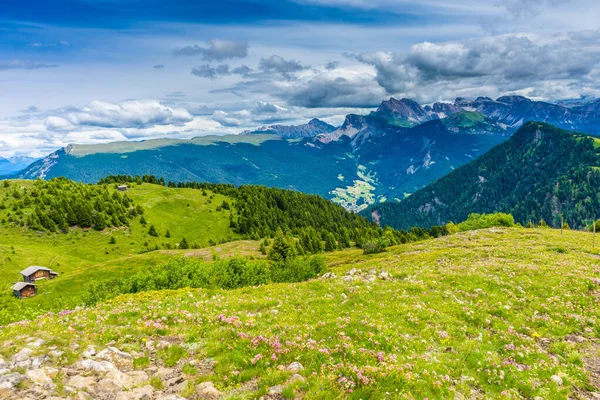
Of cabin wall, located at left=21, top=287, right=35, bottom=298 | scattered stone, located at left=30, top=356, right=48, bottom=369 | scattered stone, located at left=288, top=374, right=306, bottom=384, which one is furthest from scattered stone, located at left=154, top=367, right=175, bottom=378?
cabin wall, located at left=21, top=287, right=35, bottom=298

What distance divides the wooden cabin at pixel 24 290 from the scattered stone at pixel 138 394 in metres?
121

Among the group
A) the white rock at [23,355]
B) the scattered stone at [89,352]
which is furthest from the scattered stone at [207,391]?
the white rock at [23,355]

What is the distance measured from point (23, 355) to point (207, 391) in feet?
23.2

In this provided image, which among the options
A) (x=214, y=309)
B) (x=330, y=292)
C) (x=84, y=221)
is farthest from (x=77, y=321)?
(x=84, y=221)

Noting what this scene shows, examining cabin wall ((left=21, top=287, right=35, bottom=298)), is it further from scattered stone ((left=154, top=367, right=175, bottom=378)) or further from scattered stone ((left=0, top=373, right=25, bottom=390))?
scattered stone ((left=154, top=367, right=175, bottom=378))

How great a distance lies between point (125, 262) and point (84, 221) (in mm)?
79341

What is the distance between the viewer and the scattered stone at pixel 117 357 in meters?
12.3

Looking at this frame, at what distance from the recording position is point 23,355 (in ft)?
38.6

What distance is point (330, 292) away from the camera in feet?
80.5

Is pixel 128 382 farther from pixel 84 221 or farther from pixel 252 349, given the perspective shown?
pixel 84 221

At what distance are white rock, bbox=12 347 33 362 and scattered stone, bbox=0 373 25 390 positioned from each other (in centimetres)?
146

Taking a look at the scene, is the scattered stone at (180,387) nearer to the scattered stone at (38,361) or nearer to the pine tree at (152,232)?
the scattered stone at (38,361)

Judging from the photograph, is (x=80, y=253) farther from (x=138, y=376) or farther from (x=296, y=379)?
(x=296, y=379)

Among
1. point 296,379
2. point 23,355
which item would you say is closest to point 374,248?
point 296,379
